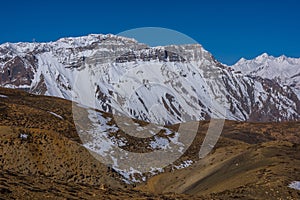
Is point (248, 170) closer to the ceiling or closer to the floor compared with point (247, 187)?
closer to the ceiling

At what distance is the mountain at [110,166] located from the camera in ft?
92.6

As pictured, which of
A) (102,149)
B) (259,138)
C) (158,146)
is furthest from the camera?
(259,138)

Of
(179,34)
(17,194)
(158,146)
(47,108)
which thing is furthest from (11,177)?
(47,108)

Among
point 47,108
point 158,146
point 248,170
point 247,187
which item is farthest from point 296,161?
point 47,108

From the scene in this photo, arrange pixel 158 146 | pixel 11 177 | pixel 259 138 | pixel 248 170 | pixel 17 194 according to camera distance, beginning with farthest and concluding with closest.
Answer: pixel 259 138 → pixel 158 146 → pixel 248 170 → pixel 11 177 → pixel 17 194

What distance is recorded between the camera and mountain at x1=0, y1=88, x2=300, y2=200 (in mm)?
28219

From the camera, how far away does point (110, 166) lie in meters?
51.7

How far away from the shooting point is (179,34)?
35.4 m

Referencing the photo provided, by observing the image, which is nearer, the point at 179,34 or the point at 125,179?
the point at 179,34

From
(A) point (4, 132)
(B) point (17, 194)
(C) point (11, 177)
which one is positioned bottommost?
(B) point (17, 194)

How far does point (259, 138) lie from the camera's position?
18175 cm

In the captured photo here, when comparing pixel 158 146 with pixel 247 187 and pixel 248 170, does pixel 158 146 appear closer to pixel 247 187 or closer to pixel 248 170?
pixel 248 170

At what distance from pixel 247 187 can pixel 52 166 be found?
25007 millimetres

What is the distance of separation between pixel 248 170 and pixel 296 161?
205 inches
